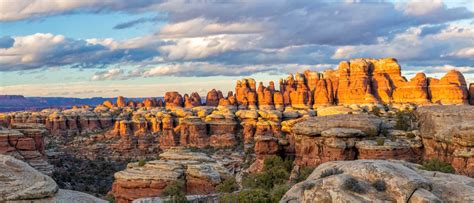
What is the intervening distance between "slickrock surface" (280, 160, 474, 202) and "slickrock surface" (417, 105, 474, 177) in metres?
20.7

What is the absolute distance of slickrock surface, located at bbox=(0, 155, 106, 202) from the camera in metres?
16.2

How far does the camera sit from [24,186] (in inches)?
653

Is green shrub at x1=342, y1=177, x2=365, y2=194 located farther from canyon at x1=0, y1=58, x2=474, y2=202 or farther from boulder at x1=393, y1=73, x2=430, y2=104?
boulder at x1=393, y1=73, x2=430, y2=104

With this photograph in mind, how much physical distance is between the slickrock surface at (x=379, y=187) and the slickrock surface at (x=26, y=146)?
1774 inches

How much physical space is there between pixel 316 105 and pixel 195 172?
59.3m

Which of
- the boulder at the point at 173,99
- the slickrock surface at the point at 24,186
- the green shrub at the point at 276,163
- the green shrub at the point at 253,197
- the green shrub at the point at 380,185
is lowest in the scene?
the green shrub at the point at 276,163

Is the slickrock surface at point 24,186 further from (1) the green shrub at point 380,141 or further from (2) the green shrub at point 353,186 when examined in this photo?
(1) the green shrub at point 380,141

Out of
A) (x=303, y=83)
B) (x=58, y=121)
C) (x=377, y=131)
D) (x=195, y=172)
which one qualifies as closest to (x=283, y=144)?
(x=377, y=131)

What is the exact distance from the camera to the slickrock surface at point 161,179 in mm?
35531

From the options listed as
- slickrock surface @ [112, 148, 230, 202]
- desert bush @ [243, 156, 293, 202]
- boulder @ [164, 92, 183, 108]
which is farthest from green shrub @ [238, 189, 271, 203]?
boulder @ [164, 92, 183, 108]

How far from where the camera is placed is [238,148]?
74.1 m

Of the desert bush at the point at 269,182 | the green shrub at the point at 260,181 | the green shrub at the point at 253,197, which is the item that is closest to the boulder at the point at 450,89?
the desert bush at the point at 269,182

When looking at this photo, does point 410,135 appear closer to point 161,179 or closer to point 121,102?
point 161,179

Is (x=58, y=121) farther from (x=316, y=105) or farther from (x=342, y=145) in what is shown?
(x=342, y=145)
